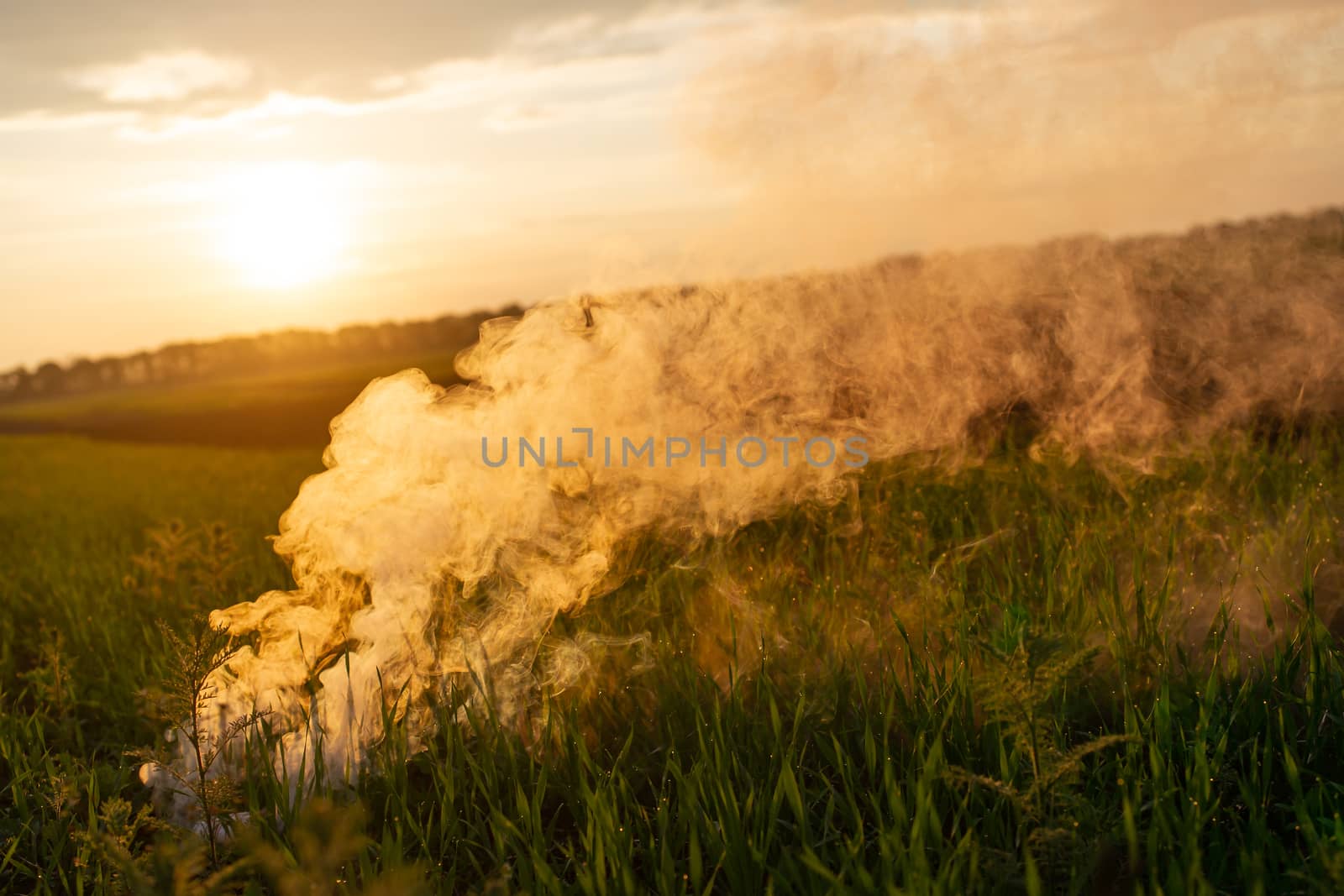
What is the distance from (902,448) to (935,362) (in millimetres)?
536

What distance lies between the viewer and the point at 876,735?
2725mm

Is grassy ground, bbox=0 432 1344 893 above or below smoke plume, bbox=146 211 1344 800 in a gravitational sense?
below

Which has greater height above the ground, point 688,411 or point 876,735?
point 688,411

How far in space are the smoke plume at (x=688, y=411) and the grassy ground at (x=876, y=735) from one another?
26 cm

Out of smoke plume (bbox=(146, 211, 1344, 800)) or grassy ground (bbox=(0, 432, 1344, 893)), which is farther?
smoke plume (bbox=(146, 211, 1344, 800))

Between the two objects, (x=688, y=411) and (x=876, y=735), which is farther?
(x=688, y=411)

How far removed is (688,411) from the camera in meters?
4.53

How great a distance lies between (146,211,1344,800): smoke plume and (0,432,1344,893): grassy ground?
0.86 ft

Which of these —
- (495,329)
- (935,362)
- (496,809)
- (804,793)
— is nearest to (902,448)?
(935,362)

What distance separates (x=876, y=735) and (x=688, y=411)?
210 cm

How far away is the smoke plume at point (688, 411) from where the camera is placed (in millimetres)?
3369

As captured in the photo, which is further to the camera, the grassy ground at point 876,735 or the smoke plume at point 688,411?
the smoke plume at point 688,411

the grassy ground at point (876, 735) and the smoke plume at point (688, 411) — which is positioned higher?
the smoke plume at point (688, 411)

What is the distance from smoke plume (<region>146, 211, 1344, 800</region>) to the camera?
3.37 meters
